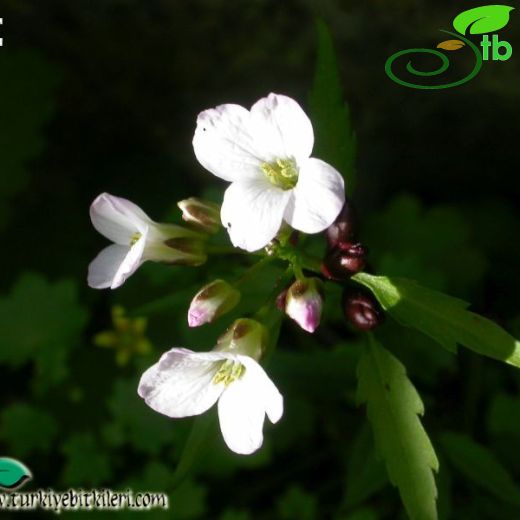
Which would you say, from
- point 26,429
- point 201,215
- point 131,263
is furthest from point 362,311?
point 26,429

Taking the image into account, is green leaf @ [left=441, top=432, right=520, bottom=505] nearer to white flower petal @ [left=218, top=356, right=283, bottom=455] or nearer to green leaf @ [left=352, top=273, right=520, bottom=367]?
green leaf @ [left=352, top=273, right=520, bottom=367]

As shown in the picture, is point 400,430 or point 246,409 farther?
point 400,430

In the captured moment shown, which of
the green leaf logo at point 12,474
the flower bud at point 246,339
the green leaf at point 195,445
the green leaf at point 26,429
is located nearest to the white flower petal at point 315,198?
the flower bud at point 246,339

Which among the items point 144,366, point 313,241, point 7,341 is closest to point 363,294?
point 313,241

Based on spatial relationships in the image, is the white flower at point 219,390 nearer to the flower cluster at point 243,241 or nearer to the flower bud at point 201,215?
the flower cluster at point 243,241

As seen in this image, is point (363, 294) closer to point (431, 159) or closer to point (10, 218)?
point (431, 159)

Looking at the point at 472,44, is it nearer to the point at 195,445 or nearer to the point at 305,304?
the point at 305,304

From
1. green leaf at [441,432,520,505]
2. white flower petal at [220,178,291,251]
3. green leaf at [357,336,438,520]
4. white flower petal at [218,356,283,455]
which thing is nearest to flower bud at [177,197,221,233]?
white flower petal at [220,178,291,251]
